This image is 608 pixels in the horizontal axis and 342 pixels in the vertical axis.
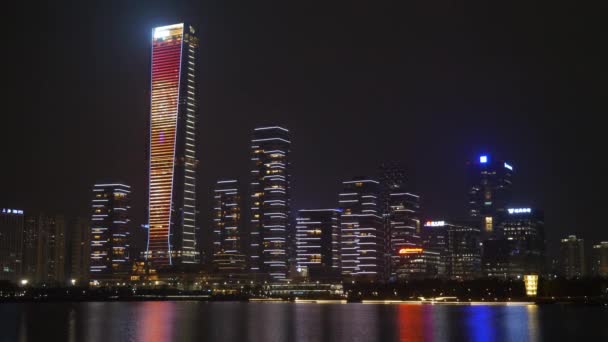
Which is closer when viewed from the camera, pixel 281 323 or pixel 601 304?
pixel 281 323

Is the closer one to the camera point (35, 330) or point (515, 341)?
point (515, 341)

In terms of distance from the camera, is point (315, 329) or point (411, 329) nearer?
point (411, 329)

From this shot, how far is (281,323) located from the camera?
332ft

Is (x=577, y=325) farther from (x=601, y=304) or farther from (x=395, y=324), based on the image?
(x=601, y=304)

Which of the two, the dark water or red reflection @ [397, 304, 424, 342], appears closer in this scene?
the dark water

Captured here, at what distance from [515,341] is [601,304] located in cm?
9404

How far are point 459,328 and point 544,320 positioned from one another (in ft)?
60.9

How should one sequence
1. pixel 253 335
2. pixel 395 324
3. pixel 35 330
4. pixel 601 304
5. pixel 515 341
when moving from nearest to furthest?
1. pixel 515 341
2. pixel 253 335
3. pixel 35 330
4. pixel 395 324
5. pixel 601 304

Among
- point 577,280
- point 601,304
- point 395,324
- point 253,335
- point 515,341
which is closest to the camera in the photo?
point 515,341

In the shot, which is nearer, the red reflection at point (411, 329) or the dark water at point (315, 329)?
the dark water at point (315, 329)

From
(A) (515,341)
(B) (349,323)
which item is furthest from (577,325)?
(B) (349,323)

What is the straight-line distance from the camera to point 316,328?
9069 cm

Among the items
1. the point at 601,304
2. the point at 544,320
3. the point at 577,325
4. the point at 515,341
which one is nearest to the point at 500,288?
the point at 601,304

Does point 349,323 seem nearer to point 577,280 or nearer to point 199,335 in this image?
point 199,335
